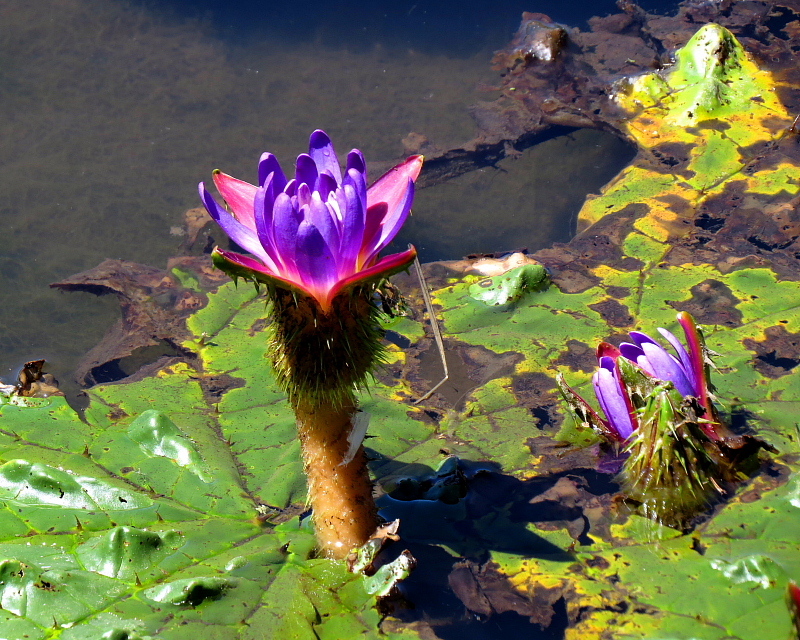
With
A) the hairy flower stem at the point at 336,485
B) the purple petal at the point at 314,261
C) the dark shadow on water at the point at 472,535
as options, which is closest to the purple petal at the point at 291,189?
the purple petal at the point at 314,261

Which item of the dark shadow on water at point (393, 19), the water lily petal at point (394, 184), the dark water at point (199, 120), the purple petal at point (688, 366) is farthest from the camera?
the dark shadow on water at point (393, 19)

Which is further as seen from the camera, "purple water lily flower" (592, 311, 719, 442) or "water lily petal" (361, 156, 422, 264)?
"purple water lily flower" (592, 311, 719, 442)

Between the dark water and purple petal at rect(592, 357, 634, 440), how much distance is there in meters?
2.29

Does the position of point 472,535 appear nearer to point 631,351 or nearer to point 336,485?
point 336,485

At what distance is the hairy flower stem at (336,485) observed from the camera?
102 inches

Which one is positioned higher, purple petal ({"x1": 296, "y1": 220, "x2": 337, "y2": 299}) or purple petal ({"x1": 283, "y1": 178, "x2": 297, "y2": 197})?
purple petal ({"x1": 283, "y1": 178, "x2": 297, "y2": 197})

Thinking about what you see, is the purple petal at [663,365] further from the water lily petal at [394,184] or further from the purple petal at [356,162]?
the purple petal at [356,162]

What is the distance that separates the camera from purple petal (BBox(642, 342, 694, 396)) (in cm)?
291

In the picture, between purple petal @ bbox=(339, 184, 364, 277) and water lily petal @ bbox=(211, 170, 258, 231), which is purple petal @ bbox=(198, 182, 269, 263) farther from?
purple petal @ bbox=(339, 184, 364, 277)

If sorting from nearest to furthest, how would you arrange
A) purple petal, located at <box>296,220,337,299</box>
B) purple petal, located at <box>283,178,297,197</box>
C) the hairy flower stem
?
purple petal, located at <box>296,220,337,299</box>, purple petal, located at <box>283,178,297,197</box>, the hairy flower stem

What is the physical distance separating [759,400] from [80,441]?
3028 millimetres

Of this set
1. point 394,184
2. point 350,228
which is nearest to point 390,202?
point 394,184

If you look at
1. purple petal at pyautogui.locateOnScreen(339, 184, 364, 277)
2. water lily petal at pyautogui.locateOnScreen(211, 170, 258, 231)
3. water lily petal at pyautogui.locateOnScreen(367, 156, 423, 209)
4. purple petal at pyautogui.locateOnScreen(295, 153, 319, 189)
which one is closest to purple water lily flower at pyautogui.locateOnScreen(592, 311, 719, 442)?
water lily petal at pyautogui.locateOnScreen(367, 156, 423, 209)

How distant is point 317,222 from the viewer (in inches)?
82.4
